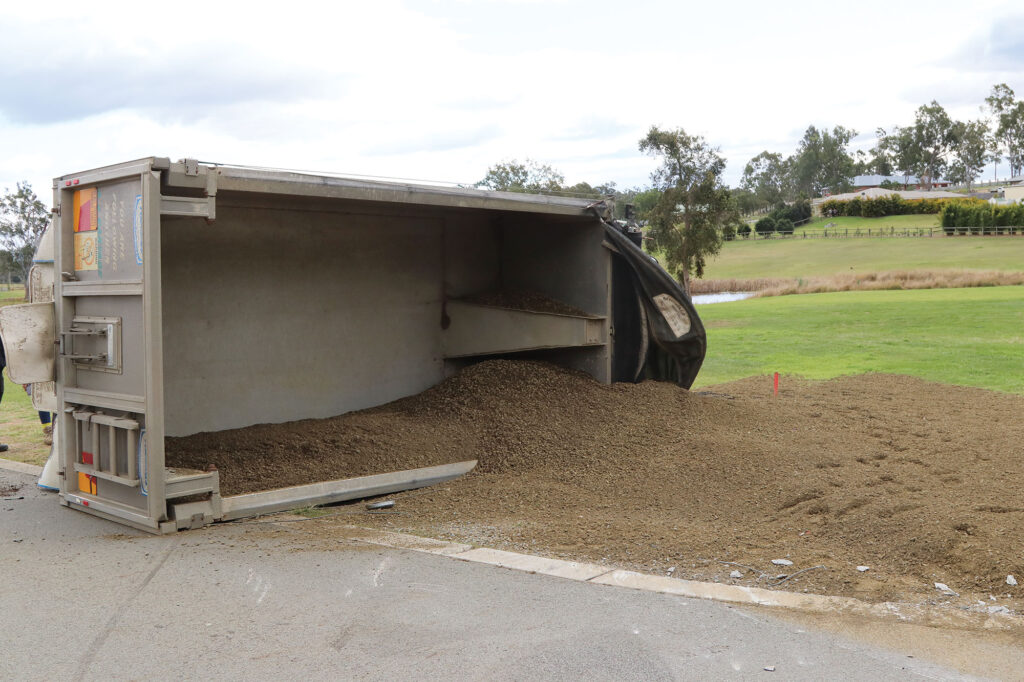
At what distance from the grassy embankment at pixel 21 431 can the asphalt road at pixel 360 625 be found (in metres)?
4.51

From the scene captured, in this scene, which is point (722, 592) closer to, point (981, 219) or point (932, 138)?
point (981, 219)

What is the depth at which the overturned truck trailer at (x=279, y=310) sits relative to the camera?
6.59m

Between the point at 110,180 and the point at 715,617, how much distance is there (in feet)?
16.7

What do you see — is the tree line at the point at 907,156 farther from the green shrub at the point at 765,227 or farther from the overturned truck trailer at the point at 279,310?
the overturned truck trailer at the point at 279,310

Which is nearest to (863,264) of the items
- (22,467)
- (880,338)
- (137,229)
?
(880,338)

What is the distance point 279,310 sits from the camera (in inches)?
376

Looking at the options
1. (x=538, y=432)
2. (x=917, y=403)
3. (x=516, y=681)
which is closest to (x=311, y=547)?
(x=516, y=681)

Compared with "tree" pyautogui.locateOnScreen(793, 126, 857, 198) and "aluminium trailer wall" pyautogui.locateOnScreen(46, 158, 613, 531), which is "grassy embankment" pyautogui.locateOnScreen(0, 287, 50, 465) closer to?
"aluminium trailer wall" pyautogui.locateOnScreen(46, 158, 613, 531)

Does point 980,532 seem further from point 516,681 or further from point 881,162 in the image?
point 881,162

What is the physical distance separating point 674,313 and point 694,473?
10.3ft

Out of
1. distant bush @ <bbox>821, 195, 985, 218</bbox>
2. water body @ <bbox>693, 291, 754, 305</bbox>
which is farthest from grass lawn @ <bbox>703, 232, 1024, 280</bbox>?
distant bush @ <bbox>821, 195, 985, 218</bbox>

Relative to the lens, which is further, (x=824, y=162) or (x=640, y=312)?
(x=824, y=162)

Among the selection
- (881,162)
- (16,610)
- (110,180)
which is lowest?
(16,610)

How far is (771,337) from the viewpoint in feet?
71.2
